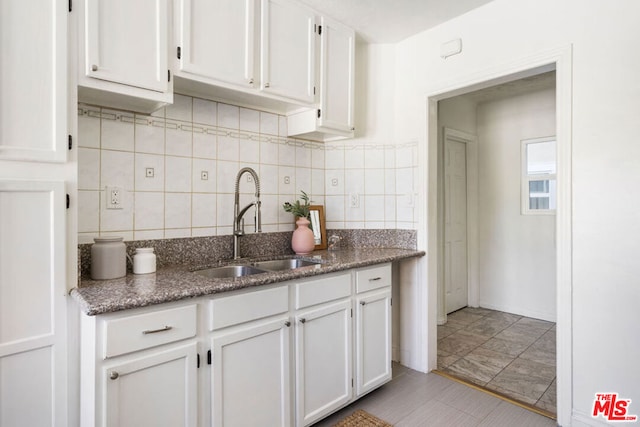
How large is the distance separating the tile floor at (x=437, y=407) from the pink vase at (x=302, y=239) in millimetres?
998

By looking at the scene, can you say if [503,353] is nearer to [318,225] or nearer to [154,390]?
[318,225]

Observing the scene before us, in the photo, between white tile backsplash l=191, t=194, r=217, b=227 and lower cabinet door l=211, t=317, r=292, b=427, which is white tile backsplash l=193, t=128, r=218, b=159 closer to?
white tile backsplash l=191, t=194, r=217, b=227

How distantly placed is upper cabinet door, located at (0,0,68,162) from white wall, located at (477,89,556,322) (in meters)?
3.99

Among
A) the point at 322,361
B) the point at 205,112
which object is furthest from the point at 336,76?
the point at 322,361

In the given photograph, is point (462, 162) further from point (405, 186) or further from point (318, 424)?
point (318, 424)

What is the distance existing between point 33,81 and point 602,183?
2526 mm

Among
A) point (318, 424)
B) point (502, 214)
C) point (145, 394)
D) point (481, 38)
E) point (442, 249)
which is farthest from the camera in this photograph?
point (502, 214)

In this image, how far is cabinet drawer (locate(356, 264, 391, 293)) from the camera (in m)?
2.08

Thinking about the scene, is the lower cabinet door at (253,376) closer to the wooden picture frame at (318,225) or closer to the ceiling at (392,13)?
the wooden picture frame at (318,225)

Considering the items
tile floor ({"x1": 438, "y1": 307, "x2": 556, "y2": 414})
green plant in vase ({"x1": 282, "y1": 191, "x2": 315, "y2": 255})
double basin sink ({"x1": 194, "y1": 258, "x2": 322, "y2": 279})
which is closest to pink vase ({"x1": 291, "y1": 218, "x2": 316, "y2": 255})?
green plant in vase ({"x1": 282, "y1": 191, "x2": 315, "y2": 255})

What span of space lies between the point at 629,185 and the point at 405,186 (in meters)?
1.28

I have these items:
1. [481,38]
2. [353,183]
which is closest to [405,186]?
[353,183]

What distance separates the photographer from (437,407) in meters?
2.11

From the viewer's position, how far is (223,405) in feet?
4.88
